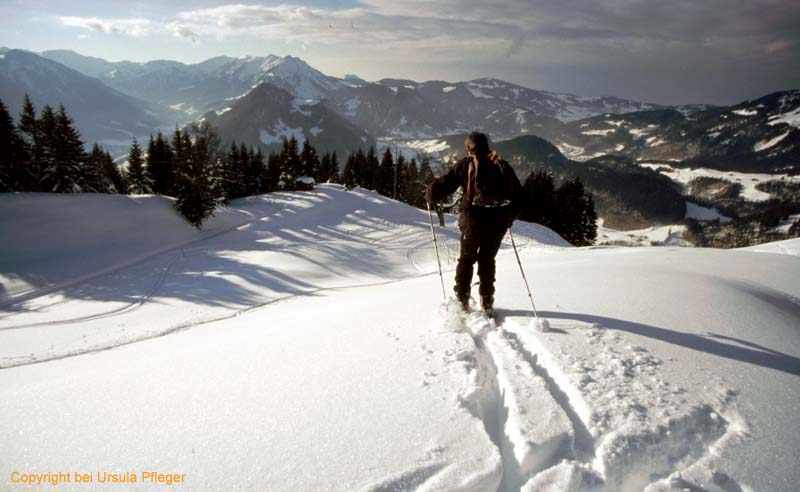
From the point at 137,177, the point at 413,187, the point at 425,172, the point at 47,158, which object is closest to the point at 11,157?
the point at 47,158

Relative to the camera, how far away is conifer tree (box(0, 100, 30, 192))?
30859mm

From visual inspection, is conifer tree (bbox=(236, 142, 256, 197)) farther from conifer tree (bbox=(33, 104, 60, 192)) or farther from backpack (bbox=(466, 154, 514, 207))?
backpack (bbox=(466, 154, 514, 207))

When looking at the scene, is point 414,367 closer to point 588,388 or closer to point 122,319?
point 588,388

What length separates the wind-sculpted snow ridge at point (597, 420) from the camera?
2004 mm

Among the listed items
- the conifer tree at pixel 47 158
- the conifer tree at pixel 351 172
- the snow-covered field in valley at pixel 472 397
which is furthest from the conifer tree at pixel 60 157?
the snow-covered field in valley at pixel 472 397

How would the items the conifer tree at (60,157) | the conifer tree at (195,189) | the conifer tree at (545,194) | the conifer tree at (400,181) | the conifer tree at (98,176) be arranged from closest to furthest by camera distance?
the conifer tree at (195,189)
the conifer tree at (60,157)
the conifer tree at (98,176)
the conifer tree at (545,194)
the conifer tree at (400,181)

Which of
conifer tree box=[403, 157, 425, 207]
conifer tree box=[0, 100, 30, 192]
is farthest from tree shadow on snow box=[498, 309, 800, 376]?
conifer tree box=[403, 157, 425, 207]

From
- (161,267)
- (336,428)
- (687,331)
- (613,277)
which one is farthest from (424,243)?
(336,428)

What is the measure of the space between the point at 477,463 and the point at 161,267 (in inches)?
860

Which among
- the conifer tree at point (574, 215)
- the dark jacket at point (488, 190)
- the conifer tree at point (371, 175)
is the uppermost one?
the conifer tree at point (371, 175)

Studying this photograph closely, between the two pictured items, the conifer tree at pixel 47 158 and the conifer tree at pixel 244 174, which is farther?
the conifer tree at pixel 244 174

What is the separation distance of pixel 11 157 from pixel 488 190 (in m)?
45.6

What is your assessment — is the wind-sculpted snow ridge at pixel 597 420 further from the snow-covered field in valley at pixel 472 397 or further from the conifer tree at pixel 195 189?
the conifer tree at pixel 195 189

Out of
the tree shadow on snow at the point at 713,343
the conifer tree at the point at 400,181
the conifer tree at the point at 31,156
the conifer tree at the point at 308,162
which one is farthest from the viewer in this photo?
the conifer tree at the point at 400,181
